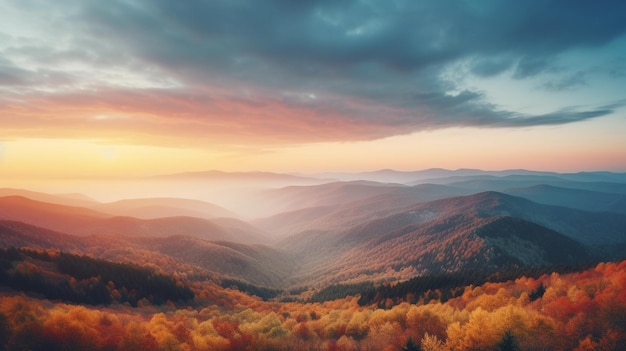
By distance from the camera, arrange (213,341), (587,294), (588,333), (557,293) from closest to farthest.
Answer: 1. (588,333)
2. (213,341)
3. (587,294)
4. (557,293)

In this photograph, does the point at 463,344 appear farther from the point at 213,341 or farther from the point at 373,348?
the point at 213,341

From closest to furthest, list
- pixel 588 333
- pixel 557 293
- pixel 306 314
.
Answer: pixel 588 333 → pixel 557 293 → pixel 306 314

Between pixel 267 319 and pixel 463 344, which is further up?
pixel 463 344

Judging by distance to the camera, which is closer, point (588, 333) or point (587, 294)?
point (588, 333)

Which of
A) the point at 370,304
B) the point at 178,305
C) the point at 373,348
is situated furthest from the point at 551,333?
the point at 178,305

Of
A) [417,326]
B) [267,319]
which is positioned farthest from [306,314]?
[417,326]

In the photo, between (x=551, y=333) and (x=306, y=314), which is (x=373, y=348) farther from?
(x=306, y=314)

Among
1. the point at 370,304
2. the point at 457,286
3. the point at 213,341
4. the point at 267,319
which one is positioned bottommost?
the point at 370,304

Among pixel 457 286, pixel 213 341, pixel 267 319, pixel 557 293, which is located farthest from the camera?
pixel 457 286

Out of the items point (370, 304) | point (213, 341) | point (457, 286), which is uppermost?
point (213, 341)
